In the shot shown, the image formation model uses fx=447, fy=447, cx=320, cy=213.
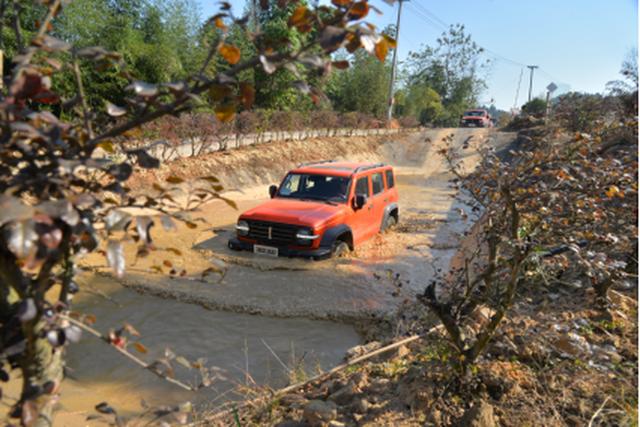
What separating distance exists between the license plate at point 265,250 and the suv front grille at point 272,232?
0.26ft

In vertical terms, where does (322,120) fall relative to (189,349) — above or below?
above

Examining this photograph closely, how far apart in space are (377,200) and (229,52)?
756 centimetres

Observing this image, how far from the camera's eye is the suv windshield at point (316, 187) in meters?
7.64

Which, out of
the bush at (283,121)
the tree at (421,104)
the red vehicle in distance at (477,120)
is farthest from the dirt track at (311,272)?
the tree at (421,104)

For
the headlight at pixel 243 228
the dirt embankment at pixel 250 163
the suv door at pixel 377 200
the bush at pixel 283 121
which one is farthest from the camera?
the bush at pixel 283 121

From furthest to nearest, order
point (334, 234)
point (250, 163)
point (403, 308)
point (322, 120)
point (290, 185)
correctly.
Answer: point (322, 120) < point (250, 163) < point (290, 185) < point (334, 234) < point (403, 308)

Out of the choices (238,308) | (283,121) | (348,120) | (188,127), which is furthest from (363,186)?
(348,120)

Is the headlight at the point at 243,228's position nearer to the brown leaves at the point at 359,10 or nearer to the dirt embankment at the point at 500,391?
the dirt embankment at the point at 500,391

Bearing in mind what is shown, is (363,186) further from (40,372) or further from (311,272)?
(40,372)

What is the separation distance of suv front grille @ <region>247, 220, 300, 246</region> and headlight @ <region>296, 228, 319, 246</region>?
0.07 meters

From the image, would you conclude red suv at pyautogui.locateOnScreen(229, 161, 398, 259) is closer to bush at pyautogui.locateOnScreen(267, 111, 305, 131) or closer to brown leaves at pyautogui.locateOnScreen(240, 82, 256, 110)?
brown leaves at pyautogui.locateOnScreen(240, 82, 256, 110)

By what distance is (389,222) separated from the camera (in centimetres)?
982

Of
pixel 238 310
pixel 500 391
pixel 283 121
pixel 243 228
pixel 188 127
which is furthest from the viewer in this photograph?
pixel 283 121

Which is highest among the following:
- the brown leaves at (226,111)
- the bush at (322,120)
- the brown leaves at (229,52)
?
the bush at (322,120)
